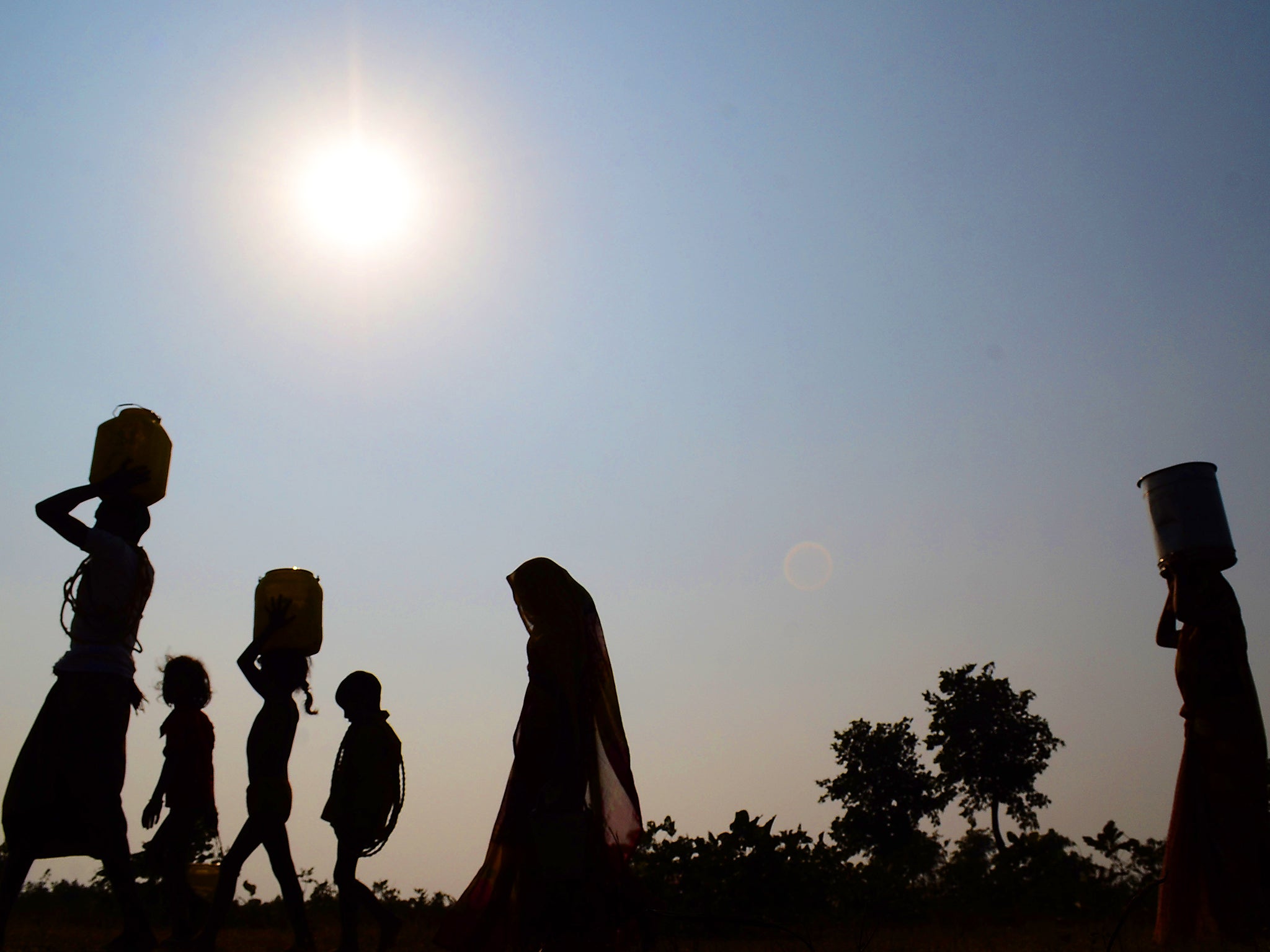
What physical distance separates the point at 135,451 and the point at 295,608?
60.7 inches

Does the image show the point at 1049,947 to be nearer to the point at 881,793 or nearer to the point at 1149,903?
the point at 1149,903

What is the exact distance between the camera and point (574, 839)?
404cm

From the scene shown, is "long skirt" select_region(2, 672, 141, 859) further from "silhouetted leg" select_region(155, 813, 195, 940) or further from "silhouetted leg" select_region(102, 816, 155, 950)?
"silhouetted leg" select_region(155, 813, 195, 940)

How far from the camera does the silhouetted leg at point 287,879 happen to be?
5.18 metres

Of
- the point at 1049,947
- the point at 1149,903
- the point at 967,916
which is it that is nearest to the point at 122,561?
the point at 1049,947

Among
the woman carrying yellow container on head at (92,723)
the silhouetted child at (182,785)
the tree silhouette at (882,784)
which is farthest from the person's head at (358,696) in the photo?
the tree silhouette at (882,784)

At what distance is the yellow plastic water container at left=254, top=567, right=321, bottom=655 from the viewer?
5.65 metres

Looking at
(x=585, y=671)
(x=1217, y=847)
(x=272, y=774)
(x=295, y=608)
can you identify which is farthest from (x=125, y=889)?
(x=1217, y=847)

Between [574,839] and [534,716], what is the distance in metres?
0.63

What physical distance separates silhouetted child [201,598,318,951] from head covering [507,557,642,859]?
166cm

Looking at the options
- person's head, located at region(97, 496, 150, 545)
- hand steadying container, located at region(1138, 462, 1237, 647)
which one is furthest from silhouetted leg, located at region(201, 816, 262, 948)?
hand steadying container, located at region(1138, 462, 1237, 647)

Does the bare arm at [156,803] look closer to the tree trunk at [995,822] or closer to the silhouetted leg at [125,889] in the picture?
the silhouetted leg at [125,889]

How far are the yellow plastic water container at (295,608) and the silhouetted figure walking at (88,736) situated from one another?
4.56ft

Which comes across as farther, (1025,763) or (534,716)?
(1025,763)
